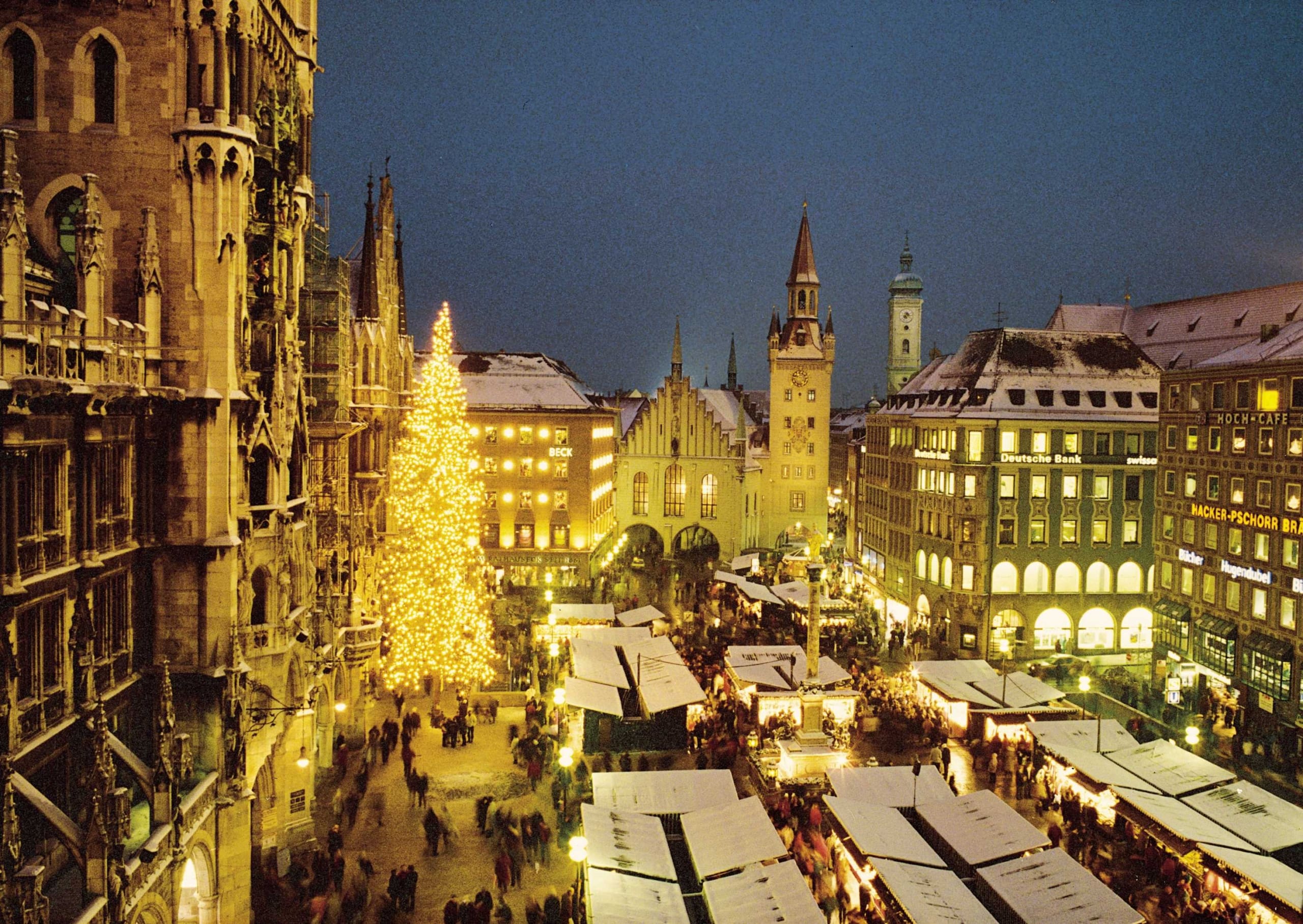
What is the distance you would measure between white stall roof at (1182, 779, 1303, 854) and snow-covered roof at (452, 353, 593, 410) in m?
45.3

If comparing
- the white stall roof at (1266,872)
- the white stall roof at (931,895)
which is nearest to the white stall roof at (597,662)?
the white stall roof at (931,895)

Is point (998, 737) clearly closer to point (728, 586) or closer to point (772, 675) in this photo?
point (772, 675)

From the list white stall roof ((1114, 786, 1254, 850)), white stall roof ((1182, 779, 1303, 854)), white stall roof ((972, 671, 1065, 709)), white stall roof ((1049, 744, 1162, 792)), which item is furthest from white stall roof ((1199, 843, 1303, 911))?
white stall roof ((972, 671, 1065, 709))

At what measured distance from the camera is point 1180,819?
20.6 meters

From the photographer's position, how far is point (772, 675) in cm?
3303

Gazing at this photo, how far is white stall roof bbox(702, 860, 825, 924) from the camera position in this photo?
16.6 meters

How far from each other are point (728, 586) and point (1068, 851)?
3103 centimetres

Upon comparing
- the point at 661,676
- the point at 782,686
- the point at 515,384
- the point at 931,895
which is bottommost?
the point at 931,895

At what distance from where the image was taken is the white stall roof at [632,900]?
54.5ft

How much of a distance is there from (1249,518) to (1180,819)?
20.1m

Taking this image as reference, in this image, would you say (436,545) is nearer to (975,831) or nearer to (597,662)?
(597,662)

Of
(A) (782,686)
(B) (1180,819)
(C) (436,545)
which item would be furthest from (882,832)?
(C) (436,545)

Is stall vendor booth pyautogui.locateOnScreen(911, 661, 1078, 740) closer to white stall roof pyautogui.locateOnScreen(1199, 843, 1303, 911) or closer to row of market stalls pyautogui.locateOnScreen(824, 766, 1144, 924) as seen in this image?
row of market stalls pyautogui.locateOnScreen(824, 766, 1144, 924)

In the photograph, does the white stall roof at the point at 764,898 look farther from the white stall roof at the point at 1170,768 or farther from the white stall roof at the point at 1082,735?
the white stall roof at the point at 1082,735
